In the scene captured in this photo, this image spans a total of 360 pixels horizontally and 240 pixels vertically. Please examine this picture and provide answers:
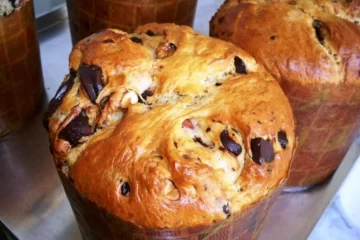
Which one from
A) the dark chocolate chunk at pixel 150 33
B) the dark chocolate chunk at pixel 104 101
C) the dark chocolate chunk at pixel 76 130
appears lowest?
the dark chocolate chunk at pixel 76 130

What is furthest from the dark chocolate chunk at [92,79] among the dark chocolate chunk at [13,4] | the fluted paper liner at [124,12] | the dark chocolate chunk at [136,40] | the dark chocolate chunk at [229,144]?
the fluted paper liner at [124,12]

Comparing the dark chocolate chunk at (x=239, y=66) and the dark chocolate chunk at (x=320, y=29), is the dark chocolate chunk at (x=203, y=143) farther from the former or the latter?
the dark chocolate chunk at (x=320, y=29)

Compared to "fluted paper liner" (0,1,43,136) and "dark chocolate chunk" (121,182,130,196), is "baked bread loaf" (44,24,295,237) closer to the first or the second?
"dark chocolate chunk" (121,182,130,196)

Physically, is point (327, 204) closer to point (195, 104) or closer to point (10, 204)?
point (195, 104)

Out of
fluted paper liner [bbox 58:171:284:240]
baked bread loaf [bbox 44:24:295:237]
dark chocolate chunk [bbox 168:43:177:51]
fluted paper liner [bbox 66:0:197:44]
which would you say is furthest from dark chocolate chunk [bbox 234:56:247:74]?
fluted paper liner [bbox 66:0:197:44]

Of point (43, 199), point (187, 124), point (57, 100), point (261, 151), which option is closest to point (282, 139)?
point (261, 151)

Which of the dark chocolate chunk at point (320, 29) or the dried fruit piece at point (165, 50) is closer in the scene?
the dried fruit piece at point (165, 50)
